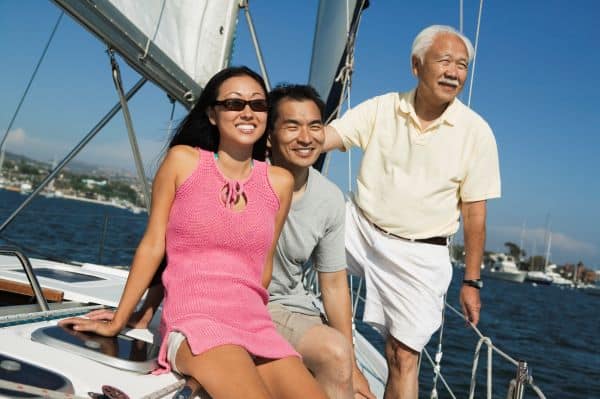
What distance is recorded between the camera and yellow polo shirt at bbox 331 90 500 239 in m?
2.86

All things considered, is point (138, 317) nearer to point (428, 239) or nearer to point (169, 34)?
point (428, 239)

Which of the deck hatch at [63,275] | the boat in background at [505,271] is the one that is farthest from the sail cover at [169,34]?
the boat in background at [505,271]

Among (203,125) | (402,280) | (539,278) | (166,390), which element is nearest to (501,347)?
(402,280)

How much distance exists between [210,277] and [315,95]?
987mm

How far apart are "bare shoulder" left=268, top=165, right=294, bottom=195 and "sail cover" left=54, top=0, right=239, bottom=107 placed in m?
1.18

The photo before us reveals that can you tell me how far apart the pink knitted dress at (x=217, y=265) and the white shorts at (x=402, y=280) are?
95 cm

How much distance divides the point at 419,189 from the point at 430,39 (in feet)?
2.31

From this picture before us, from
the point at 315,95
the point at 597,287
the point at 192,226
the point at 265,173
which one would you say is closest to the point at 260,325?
the point at 192,226

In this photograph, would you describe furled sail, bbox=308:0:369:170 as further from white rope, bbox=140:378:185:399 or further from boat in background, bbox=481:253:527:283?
boat in background, bbox=481:253:527:283

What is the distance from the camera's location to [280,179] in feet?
7.49

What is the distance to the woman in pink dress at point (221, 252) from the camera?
5.90ft

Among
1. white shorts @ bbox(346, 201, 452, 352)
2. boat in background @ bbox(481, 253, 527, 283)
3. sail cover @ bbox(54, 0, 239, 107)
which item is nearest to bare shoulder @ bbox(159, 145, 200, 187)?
sail cover @ bbox(54, 0, 239, 107)

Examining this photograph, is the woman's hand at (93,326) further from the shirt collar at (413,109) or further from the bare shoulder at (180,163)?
the shirt collar at (413,109)

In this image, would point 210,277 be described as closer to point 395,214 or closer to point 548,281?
point 395,214
